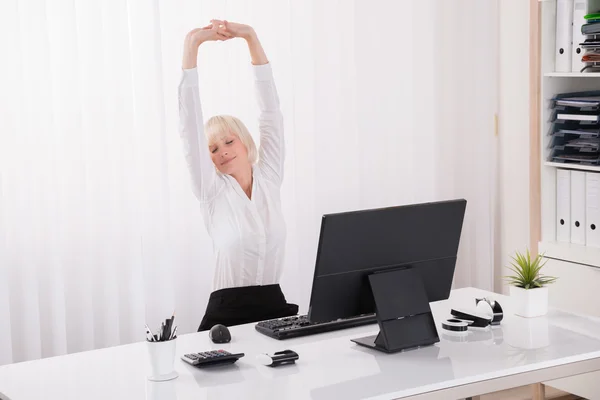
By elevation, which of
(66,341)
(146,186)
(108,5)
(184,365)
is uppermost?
(108,5)

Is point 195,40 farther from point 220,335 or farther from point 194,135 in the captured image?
point 220,335

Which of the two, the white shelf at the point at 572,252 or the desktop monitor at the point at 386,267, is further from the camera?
the white shelf at the point at 572,252

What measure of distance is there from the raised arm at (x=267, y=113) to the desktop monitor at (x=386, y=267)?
878 mm

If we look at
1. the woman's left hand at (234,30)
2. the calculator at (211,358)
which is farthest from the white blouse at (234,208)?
the calculator at (211,358)

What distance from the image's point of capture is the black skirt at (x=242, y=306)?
289 cm

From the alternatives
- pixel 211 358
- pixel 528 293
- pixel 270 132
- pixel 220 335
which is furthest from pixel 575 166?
pixel 211 358

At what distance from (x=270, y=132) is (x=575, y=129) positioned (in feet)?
5.02

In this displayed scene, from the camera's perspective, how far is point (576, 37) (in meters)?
3.83

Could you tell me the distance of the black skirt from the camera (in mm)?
2893

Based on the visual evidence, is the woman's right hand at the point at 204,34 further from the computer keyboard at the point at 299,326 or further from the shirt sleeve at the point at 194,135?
the computer keyboard at the point at 299,326

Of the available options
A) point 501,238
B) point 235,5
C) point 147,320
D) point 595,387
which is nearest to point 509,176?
point 501,238

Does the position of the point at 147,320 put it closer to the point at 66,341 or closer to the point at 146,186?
the point at 66,341

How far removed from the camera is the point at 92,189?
3590 mm

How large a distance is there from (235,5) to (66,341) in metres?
1.64
